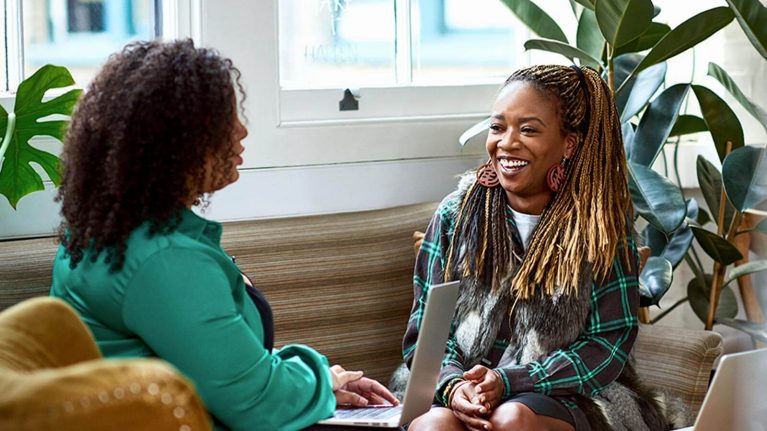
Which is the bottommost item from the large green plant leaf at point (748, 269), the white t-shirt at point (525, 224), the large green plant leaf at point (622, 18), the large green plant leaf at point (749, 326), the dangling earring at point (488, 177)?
the large green plant leaf at point (749, 326)

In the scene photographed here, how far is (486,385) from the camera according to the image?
2.04 metres

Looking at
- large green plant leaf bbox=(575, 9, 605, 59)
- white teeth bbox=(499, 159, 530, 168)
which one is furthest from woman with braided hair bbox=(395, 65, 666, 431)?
large green plant leaf bbox=(575, 9, 605, 59)

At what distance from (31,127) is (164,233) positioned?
2.82 ft

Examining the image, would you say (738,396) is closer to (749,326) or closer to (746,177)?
(746,177)

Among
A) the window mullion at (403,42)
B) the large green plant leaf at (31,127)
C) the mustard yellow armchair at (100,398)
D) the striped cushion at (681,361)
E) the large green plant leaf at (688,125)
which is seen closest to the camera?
the mustard yellow armchair at (100,398)

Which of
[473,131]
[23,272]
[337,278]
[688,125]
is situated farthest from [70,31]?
[688,125]

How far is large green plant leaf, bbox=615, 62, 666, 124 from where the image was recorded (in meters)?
2.68

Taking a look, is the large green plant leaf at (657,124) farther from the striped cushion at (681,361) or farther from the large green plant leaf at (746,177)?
the striped cushion at (681,361)

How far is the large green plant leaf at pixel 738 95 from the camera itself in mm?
2746

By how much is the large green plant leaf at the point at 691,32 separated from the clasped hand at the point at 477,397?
3.29ft

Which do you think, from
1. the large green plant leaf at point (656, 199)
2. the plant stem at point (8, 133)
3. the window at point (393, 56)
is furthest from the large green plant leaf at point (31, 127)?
the large green plant leaf at point (656, 199)

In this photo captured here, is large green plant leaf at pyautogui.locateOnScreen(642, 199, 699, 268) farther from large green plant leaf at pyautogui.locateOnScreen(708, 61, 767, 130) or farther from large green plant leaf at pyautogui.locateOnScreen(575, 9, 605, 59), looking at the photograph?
large green plant leaf at pyautogui.locateOnScreen(575, 9, 605, 59)

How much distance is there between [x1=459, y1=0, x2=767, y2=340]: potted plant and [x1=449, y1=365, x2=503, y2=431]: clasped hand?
2.38 feet

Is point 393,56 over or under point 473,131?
over
